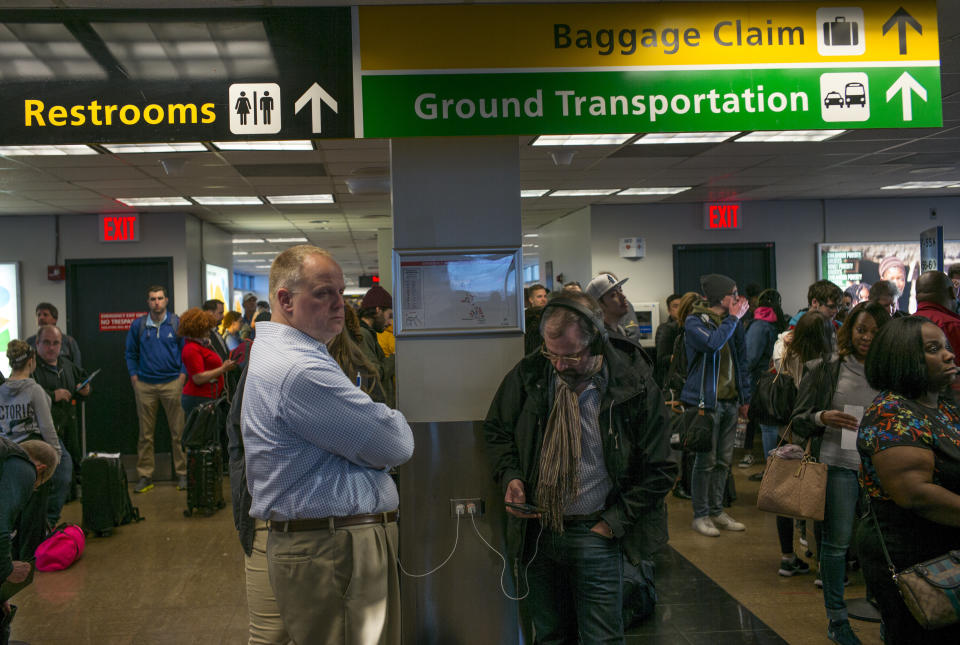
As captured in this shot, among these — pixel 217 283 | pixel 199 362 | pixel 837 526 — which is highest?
pixel 217 283

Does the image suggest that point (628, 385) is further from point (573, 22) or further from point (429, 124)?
point (573, 22)

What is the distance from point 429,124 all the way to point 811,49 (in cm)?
161

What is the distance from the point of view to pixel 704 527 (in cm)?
560

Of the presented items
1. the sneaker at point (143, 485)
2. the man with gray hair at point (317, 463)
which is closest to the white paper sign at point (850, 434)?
the man with gray hair at point (317, 463)

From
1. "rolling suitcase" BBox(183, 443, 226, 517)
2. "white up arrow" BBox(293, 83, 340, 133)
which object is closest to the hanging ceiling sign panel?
"white up arrow" BBox(293, 83, 340, 133)

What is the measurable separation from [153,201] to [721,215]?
7.77m

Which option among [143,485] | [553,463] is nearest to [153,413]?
[143,485]

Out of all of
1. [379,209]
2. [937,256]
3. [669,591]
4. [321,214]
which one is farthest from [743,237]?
[669,591]

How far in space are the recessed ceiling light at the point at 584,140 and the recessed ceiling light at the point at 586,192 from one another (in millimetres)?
2613

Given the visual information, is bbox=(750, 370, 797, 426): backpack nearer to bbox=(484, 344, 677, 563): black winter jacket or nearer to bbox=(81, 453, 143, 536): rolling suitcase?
bbox=(484, 344, 677, 563): black winter jacket

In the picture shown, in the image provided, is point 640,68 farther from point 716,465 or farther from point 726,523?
point 726,523

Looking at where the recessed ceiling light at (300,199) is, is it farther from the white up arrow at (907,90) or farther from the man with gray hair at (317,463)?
the man with gray hair at (317,463)

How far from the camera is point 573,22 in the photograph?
312cm

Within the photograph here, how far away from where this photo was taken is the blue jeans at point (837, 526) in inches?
137
